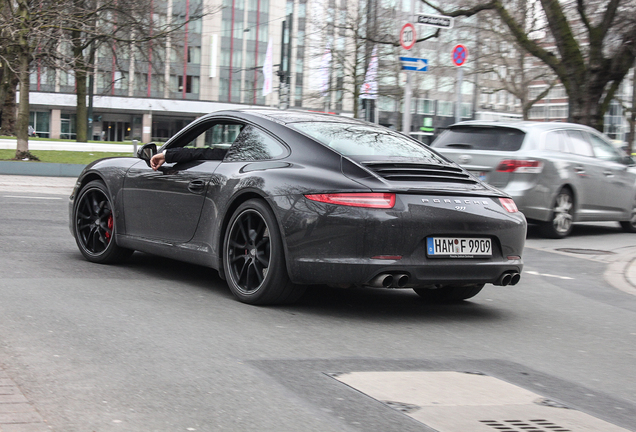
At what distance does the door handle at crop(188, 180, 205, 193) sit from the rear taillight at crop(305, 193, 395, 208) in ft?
4.44

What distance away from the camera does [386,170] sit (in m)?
5.73

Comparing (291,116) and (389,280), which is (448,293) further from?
(291,116)

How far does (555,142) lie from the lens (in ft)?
40.2

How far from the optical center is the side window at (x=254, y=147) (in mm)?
6152

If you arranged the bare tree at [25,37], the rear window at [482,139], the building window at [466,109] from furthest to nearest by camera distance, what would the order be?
the building window at [466,109]
the bare tree at [25,37]
the rear window at [482,139]

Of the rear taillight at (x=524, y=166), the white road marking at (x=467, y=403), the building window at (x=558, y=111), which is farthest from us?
the building window at (x=558, y=111)

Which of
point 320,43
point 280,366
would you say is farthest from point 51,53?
point 280,366

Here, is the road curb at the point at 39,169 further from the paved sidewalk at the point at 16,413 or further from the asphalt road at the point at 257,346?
the paved sidewalk at the point at 16,413

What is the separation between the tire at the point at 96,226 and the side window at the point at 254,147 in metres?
1.58

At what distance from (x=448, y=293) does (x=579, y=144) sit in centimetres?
687

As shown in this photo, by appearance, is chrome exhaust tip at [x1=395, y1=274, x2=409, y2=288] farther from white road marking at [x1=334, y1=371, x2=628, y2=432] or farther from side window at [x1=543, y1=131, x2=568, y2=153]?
side window at [x1=543, y1=131, x2=568, y2=153]

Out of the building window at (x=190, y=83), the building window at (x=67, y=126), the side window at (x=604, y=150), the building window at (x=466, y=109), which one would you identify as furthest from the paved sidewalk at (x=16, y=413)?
the building window at (x=466, y=109)

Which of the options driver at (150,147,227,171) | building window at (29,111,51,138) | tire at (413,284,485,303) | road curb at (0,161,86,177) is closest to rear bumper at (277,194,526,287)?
tire at (413,284,485,303)

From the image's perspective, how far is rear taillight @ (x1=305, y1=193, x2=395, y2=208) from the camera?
5449 mm
